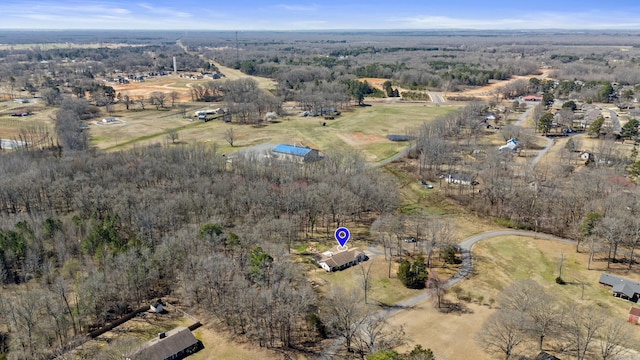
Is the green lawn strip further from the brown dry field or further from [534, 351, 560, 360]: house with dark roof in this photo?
[534, 351, 560, 360]: house with dark roof

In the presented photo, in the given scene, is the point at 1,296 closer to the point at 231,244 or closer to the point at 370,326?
the point at 231,244

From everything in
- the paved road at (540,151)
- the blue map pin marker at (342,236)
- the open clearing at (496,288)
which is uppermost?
the paved road at (540,151)

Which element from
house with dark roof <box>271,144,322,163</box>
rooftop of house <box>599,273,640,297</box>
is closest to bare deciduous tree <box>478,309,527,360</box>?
rooftop of house <box>599,273,640,297</box>

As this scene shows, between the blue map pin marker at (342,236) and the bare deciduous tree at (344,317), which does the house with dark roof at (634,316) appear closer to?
the bare deciduous tree at (344,317)

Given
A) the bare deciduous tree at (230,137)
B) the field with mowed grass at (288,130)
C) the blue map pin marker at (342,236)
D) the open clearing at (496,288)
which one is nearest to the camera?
the open clearing at (496,288)

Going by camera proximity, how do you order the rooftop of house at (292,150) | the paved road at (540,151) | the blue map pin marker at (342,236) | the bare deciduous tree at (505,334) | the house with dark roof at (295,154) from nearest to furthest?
1. the bare deciduous tree at (505,334)
2. the blue map pin marker at (342,236)
3. the house with dark roof at (295,154)
4. the rooftop of house at (292,150)
5. the paved road at (540,151)

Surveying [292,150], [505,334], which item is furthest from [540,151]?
[505,334]

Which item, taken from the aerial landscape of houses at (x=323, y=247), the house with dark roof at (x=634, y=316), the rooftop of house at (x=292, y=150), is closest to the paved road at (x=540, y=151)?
the aerial landscape of houses at (x=323, y=247)
